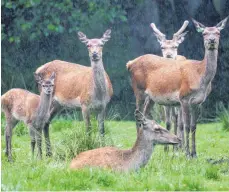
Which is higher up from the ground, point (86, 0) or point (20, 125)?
point (86, 0)

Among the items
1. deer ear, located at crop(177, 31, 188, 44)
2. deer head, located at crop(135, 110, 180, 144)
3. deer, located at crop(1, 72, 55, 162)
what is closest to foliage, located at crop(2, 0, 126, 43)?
deer ear, located at crop(177, 31, 188, 44)

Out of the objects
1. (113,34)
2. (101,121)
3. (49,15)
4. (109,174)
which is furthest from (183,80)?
(113,34)

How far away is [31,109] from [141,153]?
2.24m

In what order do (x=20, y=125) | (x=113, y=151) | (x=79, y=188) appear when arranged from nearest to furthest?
1. (x=79, y=188)
2. (x=113, y=151)
3. (x=20, y=125)

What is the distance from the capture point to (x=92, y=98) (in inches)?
443

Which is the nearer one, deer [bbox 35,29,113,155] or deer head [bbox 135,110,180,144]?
deer head [bbox 135,110,180,144]

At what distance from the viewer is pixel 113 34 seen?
1838 centimetres

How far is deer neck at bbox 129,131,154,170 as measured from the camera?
8.88 metres

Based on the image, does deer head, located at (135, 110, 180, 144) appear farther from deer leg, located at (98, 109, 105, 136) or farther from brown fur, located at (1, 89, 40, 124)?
brown fur, located at (1, 89, 40, 124)

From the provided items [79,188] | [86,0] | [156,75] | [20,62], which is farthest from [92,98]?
[20,62]

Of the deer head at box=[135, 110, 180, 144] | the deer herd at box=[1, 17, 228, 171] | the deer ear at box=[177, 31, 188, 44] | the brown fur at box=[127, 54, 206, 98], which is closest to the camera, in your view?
the deer head at box=[135, 110, 180, 144]

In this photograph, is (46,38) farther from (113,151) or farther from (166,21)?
(113,151)

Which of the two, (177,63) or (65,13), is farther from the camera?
(65,13)

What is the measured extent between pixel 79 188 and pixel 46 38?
426 inches
